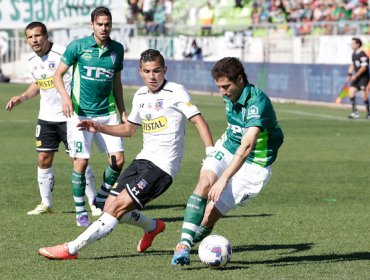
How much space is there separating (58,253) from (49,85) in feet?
12.7

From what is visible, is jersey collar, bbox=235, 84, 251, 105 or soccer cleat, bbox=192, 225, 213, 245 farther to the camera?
soccer cleat, bbox=192, 225, 213, 245

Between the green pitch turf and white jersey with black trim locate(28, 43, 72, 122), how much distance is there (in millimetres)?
1171

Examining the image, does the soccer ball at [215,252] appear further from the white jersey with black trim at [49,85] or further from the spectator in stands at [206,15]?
the spectator in stands at [206,15]

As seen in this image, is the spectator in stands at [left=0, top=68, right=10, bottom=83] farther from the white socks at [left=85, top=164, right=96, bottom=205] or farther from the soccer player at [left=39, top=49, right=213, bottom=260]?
the soccer player at [left=39, top=49, right=213, bottom=260]

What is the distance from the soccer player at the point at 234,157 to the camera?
28.9ft

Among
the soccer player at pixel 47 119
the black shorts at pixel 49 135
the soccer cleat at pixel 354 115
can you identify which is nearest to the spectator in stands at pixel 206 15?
the soccer cleat at pixel 354 115

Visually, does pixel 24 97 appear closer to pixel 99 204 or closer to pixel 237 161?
pixel 99 204

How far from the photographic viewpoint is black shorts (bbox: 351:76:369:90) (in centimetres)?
2950

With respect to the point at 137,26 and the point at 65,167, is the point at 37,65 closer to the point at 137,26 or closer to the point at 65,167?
the point at 65,167

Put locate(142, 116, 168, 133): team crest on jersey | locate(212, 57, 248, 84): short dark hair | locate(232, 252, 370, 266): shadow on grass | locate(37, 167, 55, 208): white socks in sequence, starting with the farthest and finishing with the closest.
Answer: locate(37, 167, 55, 208): white socks
locate(142, 116, 168, 133): team crest on jersey
locate(232, 252, 370, 266): shadow on grass
locate(212, 57, 248, 84): short dark hair

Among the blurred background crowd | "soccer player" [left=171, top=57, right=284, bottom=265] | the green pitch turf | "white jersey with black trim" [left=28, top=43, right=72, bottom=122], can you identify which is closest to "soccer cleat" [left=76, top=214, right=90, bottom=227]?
the green pitch turf

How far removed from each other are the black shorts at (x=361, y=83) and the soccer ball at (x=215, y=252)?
21.0m

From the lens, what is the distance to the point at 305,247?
10344 millimetres

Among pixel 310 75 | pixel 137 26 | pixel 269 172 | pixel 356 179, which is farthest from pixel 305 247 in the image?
pixel 137 26
